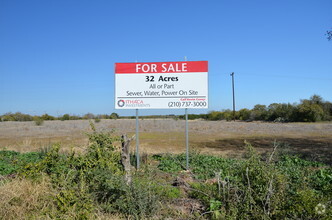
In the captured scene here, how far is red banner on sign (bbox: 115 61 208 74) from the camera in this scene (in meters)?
7.93

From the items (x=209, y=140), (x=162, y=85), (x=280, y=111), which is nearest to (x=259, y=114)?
(x=280, y=111)

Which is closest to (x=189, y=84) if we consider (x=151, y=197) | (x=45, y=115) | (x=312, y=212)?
(x=151, y=197)

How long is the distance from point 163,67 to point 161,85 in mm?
566

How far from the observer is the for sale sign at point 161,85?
796 centimetres

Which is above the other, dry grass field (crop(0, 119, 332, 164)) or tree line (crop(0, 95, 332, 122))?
tree line (crop(0, 95, 332, 122))

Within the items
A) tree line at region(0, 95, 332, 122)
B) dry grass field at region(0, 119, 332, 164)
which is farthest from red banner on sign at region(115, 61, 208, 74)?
tree line at region(0, 95, 332, 122)

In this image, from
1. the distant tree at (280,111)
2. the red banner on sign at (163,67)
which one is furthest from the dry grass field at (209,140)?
the distant tree at (280,111)

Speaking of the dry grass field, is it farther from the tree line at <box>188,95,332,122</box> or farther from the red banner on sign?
the tree line at <box>188,95,332,122</box>

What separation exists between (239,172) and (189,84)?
4.16m

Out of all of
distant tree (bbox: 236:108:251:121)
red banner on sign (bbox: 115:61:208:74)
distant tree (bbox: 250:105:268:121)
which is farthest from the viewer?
distant tree (bbox: 236:108:251:121)

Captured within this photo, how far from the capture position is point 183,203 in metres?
4.38

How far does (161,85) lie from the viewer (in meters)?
8.09

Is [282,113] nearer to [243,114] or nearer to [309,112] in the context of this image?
[309,112]

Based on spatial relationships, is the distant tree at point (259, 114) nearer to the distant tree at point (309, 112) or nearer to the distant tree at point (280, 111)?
the distant tree at point (280, 111)
